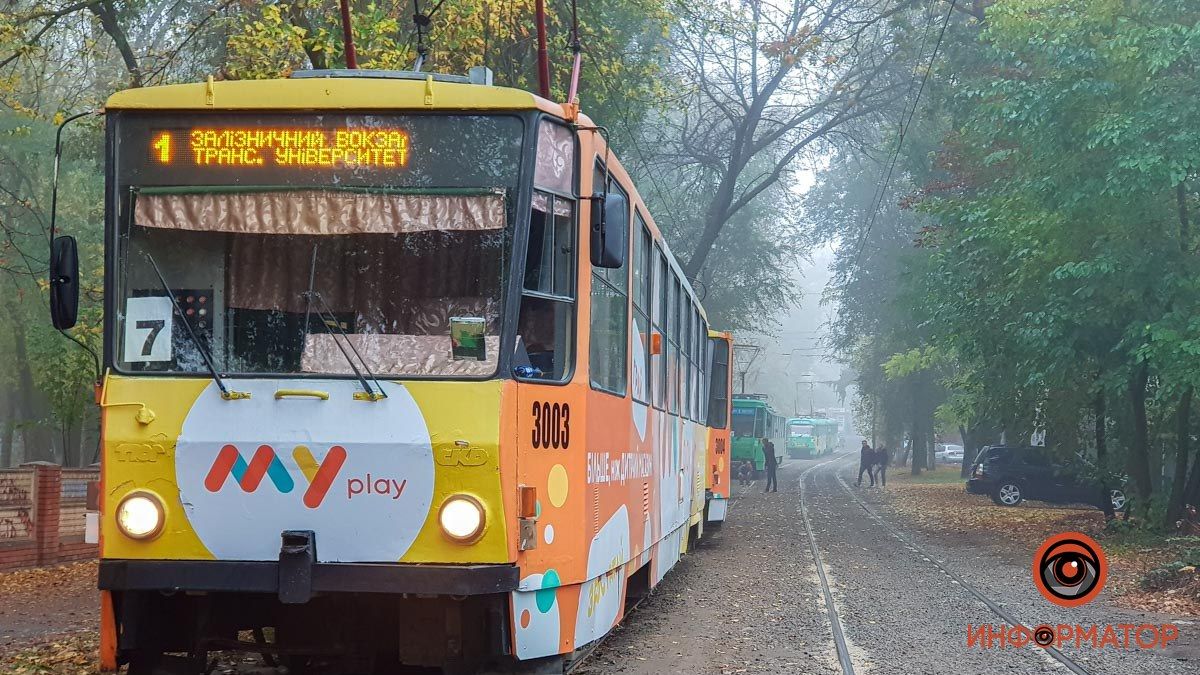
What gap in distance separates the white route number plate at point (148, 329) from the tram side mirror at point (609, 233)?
6.90 feet

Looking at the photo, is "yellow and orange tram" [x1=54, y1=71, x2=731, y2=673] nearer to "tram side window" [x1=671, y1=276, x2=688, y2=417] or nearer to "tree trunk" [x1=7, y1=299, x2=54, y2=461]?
"tram side window" [x1=671, y1=276, x2=688, y2=417]

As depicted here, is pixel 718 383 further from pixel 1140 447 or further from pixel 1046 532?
pixel 1046 532

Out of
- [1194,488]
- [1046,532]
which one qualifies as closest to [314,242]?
[1194,488]

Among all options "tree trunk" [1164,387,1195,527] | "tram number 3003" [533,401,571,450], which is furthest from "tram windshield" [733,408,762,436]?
"tram number 3003" [533,401,571,450]

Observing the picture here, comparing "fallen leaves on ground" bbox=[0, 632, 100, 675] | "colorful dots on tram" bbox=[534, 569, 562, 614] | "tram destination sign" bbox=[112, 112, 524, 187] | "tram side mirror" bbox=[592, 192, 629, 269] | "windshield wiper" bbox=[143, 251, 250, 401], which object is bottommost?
"fallen leaves on ground" bbox=[0, 632, 100, 675]

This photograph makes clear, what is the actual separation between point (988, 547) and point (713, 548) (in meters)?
4.91

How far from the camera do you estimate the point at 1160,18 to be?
1873 cm

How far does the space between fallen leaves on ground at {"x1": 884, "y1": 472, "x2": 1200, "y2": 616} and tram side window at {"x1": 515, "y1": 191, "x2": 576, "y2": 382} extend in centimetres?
940

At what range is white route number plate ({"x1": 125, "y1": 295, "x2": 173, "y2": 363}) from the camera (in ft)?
22.1

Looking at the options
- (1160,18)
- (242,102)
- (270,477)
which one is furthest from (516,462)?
(1160,18)

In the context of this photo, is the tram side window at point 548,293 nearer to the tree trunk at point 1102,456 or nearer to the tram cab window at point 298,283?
the tram cab window at point 298,283

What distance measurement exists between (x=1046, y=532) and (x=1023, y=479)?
975cm

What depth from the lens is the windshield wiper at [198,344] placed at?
6.58m

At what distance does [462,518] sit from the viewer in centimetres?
644
